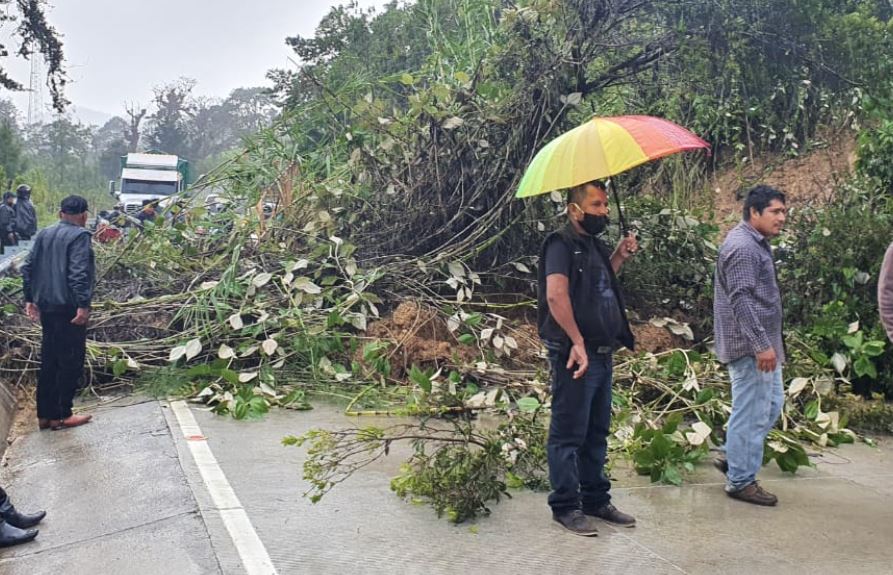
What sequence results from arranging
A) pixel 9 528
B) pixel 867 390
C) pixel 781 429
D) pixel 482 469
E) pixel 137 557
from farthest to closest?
pixel 867 390 → pixel 781 429 → pixel 482 469 → pixel 9 528 → pixel 137 557

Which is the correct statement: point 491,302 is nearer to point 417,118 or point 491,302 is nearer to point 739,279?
point 417,118

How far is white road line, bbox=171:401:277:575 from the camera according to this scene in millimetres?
3857

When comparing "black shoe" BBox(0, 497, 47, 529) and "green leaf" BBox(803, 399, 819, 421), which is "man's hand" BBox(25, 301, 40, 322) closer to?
"black shoe" BBox(0, 497, 47, 529)

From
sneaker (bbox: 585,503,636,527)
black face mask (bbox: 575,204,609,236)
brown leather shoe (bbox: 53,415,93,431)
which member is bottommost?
brown leather shoe (bbox: 53,415,93,431)

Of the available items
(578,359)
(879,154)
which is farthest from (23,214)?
(578,359)

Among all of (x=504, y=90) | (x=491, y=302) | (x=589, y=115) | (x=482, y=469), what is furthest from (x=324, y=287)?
(x=482, y=469)

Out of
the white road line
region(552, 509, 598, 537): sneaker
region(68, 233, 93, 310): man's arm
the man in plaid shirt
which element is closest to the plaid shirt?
the man in plaid shirt

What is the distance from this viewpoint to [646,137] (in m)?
4.39

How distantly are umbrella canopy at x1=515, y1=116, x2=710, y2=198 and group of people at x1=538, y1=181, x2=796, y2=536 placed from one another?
164 millimetres

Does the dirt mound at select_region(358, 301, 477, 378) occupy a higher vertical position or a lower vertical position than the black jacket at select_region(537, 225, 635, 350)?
lower

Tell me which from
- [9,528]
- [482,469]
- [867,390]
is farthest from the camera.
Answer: [867,390]

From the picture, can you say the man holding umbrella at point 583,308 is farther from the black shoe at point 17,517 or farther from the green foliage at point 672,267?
the green foliage at point 672,267

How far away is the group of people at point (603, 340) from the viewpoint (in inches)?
168

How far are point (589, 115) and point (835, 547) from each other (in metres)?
5.47
